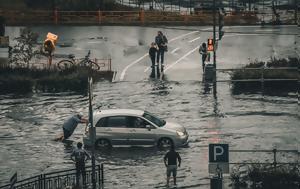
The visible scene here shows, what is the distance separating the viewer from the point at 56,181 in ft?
87.0

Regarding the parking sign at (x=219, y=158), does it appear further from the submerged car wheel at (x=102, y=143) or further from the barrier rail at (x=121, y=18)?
the barrier rail at (x=121, y=18)

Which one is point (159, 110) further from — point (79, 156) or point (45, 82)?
point (79, 156)

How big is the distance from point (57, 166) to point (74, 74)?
45.3 feet

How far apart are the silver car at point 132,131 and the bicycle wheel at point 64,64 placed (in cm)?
1365

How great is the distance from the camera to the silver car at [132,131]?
31.6 meters

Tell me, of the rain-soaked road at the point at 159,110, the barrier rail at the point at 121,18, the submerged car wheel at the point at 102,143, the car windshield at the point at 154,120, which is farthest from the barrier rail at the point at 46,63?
the submerged car wheel at the point at 102,143

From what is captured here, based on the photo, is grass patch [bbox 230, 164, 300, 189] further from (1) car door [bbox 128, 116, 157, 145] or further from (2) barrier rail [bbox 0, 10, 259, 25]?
(2) barrier rail [bbox 0, 10, 259, 25]

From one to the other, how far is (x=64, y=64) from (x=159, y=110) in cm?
983

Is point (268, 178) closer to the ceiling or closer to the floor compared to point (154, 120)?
closer to the floor

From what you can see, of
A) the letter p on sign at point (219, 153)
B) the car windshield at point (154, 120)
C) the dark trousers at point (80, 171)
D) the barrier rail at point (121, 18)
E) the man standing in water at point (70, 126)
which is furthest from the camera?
the barrier rail at point (121, 18)

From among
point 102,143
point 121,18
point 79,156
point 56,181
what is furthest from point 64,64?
point 56,181

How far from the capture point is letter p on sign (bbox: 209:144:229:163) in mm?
25450

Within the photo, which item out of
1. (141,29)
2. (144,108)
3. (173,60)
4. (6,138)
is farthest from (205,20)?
Result: (6,138)

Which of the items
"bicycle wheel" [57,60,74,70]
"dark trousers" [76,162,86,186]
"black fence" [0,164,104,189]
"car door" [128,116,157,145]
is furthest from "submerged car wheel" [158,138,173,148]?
"bicycle wheel" [57,60,74,70]
